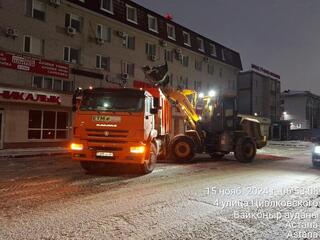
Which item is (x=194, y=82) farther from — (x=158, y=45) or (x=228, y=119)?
(x=228, y=119)

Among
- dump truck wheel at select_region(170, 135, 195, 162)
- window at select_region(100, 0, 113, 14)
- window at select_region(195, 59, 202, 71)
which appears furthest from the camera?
window at select_region(195, 59, 202, 71)

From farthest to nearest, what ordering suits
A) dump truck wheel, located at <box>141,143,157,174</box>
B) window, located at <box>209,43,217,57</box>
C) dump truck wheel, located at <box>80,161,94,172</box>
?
1. window, located at <box>209,43,217,57</box>
2. dump truck wheel, located at <box>80,161,94,172</box>
3. dump truck wheel, located at <box>141,143,157,174</box>

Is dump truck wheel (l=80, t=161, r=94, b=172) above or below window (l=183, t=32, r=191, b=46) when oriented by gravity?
below

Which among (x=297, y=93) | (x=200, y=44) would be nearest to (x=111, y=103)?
(x=200, y=44)

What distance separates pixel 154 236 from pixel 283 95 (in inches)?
2687

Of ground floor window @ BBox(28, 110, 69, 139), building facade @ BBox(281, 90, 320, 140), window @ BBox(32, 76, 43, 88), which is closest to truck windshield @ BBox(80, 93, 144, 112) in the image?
window @ BBox(32, 76, 43, 88)

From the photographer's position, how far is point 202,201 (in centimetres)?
745

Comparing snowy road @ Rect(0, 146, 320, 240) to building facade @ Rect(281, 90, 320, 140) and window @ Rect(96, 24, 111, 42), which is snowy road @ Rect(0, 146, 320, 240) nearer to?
window @ Rect(96, 24, 111, 42)

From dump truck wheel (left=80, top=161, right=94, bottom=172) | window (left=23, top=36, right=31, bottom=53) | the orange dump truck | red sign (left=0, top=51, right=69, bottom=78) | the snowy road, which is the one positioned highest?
window (left=23, top=36, right=31, bottom=53)

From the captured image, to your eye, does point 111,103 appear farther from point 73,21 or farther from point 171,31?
point 171,31

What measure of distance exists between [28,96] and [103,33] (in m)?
8.94

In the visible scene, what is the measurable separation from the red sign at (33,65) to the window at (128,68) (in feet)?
19.3

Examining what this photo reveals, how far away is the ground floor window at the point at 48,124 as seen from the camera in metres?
22.0

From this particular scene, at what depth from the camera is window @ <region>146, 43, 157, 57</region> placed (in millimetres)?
30938
